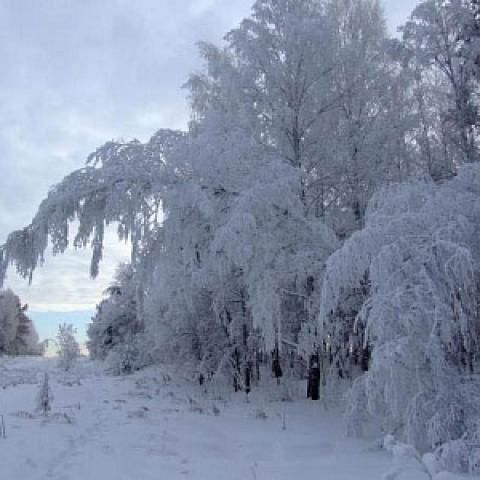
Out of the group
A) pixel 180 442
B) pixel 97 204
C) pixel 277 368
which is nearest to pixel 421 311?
pixel 180 442

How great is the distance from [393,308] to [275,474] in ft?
7.53

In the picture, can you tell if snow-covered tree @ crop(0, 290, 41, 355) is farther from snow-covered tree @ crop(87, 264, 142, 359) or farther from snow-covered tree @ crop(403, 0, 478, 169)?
snow-covered tree @ crop(403, 0, 478, 169)

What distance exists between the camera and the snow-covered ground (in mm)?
6973

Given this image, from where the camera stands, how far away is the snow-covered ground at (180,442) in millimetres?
6973

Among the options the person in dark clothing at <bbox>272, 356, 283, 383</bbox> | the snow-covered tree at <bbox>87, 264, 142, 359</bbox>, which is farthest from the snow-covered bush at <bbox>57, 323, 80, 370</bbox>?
the person in dark clothing at <bbox>272, 356, 283, 383</bbox>

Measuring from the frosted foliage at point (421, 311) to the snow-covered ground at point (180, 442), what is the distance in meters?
0.77

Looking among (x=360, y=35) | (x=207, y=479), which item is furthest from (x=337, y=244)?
(x=360, y=35)

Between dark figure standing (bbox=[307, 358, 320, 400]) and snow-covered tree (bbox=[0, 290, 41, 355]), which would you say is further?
snow-covered tree (bbox=[0, 290, 41, 355])

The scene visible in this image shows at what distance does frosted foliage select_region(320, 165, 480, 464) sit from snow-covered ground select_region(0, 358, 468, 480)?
77 centimetres

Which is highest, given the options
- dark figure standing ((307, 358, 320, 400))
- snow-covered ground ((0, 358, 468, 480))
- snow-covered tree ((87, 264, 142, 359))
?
snow-covered tree ((87, 264, 142, 359))

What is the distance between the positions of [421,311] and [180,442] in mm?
3986

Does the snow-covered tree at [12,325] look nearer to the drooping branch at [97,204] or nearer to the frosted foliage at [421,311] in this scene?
the drooping branch at [97,204]

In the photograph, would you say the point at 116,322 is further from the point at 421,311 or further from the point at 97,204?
the point at 421,311

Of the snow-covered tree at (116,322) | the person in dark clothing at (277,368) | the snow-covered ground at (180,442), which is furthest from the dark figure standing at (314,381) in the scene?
the snow-covered tree at (116,322)
